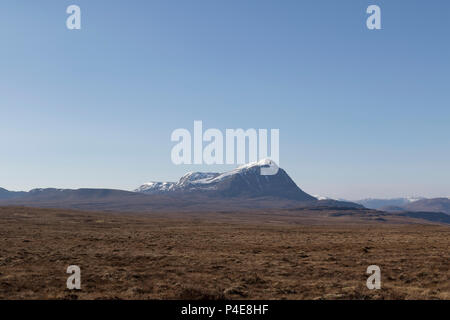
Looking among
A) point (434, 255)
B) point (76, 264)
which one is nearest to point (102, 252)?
point (76, 264)

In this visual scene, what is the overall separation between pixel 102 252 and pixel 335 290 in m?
22.6

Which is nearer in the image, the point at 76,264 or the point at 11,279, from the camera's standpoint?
the point at 11,279

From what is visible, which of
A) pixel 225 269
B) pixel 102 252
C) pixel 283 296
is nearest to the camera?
pixel 283 296

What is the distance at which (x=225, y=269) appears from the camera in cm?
2694
